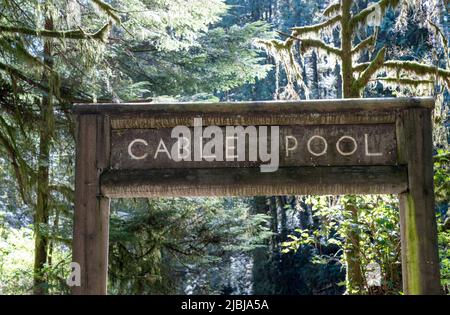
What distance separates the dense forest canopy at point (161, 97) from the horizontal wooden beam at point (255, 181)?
1393 mm

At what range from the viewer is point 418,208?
375 centimetres

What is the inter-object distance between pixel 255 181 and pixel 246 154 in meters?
0.23

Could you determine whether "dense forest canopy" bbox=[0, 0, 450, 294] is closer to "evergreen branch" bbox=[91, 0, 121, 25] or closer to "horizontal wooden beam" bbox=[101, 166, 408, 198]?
"evergreen branch" bbox=[91, 0, 121, 25]

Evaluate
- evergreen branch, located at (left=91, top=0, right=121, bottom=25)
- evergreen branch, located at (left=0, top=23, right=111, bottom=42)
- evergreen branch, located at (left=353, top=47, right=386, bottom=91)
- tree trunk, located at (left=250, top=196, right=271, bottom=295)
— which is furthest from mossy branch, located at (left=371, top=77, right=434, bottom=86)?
tree trunk, located at (left=250, top=196, right=271, bottom=295)

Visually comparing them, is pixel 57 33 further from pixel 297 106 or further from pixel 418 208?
pixel 418 208

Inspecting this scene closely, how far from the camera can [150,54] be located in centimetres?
1184

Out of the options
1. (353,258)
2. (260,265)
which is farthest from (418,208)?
(260,265)

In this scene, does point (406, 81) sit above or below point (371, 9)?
below

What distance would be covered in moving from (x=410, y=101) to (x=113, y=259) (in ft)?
21.7

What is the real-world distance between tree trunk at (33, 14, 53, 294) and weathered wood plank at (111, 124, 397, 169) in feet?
9.23

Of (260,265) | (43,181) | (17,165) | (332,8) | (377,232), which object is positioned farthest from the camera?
(260,265)

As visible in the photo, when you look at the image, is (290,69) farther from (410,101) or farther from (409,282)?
(409,282)

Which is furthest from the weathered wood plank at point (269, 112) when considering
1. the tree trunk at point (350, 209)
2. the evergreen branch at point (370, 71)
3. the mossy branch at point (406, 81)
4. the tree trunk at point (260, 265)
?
the tree trunk at point (260, 265)
